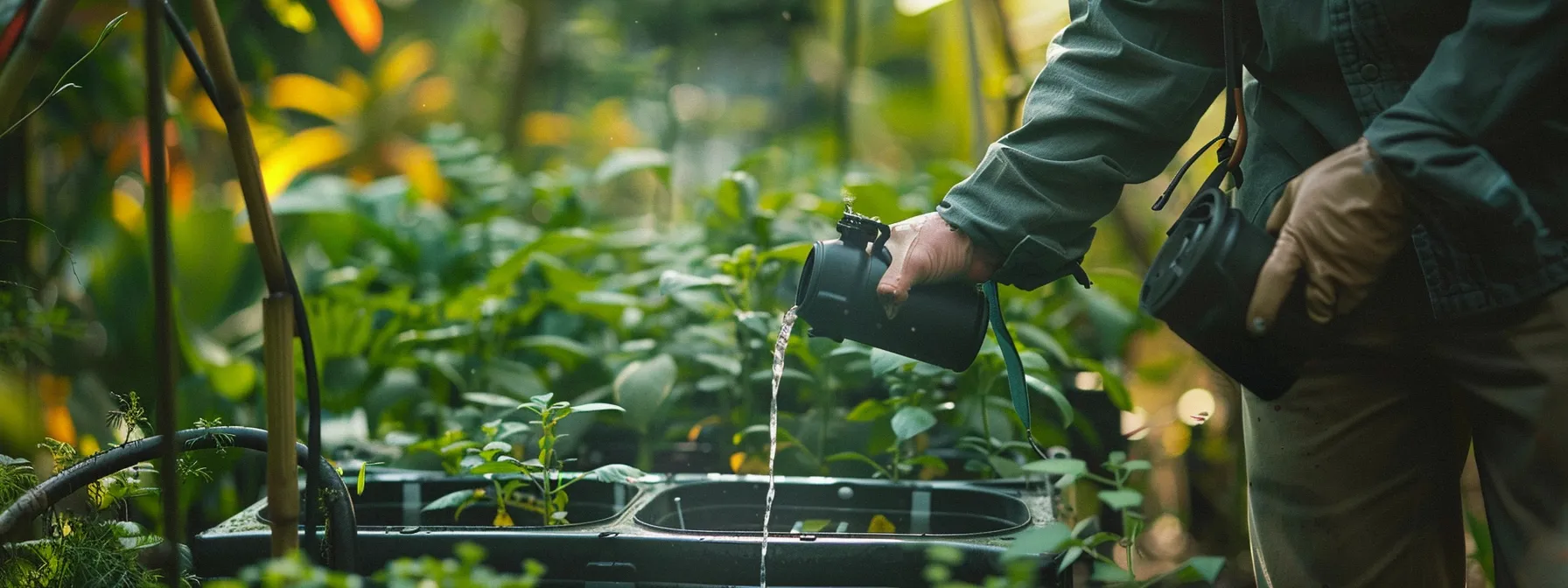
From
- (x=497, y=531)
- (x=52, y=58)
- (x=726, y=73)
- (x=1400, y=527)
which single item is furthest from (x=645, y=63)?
(x=1400, y=527)

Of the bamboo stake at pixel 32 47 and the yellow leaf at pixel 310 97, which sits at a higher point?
the yellow leaf at pixel 310 97

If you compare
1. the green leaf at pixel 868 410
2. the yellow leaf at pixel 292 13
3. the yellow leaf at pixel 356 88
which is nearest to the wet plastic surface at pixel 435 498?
the green leaf at pixel 868 410

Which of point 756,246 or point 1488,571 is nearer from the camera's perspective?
point 1488,571

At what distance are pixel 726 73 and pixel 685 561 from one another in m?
4.16

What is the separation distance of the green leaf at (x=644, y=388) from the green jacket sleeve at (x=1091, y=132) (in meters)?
0.51

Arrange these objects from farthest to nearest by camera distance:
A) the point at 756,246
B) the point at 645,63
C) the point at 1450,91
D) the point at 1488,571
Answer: the point at 645,63
the point at 756,246
the point at 1488,571
the point at 1450,91

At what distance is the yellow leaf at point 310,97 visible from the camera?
340cm

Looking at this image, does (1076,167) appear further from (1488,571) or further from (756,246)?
(1488,571)

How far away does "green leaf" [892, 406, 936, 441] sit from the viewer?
1.14m

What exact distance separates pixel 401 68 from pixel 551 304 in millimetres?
2263

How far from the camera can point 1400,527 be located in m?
0.91

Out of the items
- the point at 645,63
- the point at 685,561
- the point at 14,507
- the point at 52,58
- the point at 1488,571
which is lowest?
the point at 1488,571

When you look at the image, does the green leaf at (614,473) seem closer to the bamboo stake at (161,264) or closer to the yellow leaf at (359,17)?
the bamboo stake at (161,264)

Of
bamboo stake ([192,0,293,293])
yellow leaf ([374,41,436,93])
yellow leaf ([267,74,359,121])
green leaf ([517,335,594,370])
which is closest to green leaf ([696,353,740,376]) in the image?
green leaf ([517,335,594,370])
